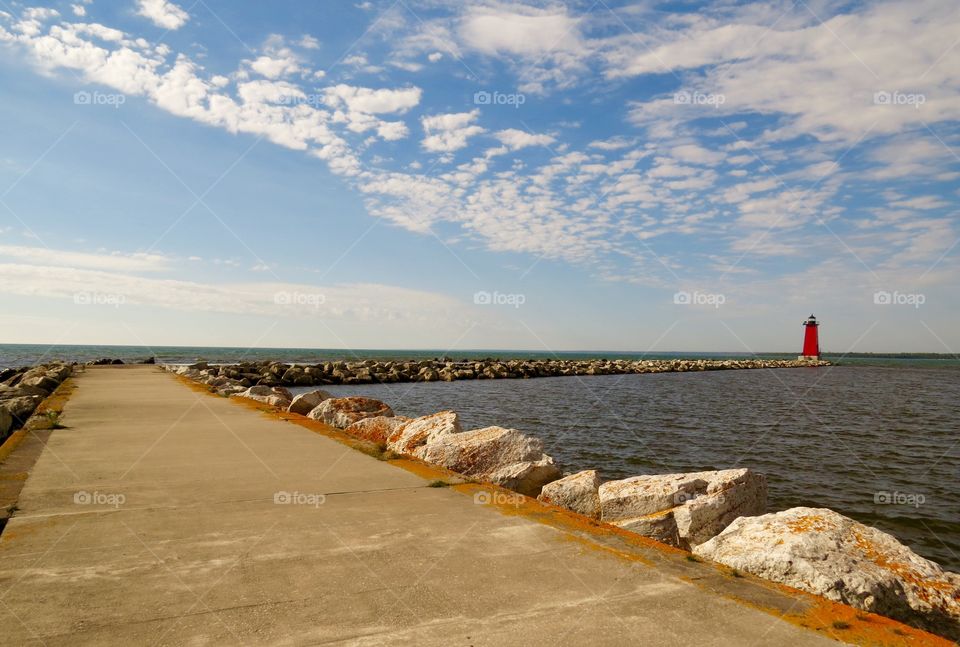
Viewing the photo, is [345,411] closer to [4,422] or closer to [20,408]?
[4,422]

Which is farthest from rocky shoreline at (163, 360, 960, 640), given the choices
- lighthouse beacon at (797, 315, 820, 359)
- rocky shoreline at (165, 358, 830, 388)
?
lighthouse beacon at (797, 315, 820, 359)

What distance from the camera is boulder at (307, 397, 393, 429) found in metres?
11.4

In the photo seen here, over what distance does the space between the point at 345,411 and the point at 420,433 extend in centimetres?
347

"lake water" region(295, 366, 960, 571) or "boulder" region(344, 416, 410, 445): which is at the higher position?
"boulder" region(344, 416, 410, 445)

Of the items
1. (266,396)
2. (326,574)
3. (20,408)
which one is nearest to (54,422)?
(20,408)

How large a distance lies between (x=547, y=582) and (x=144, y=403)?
42.6 feet

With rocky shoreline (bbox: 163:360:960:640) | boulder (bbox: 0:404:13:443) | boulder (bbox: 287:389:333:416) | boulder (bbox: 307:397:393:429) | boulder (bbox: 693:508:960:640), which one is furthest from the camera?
boulder (bbox: 287:389:333:416)

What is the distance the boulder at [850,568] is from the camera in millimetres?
3914

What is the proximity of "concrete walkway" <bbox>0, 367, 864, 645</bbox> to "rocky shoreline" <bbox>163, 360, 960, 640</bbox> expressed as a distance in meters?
0.57

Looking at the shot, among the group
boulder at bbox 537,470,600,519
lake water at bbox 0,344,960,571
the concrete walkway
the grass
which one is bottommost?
lake water at bbox 0,344,960,571

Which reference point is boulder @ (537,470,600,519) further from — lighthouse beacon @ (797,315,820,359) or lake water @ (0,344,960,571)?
lighthouse beacon @ (797,315,820,359)

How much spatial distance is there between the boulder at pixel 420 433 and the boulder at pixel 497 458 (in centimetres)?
30

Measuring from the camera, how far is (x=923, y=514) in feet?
29.6

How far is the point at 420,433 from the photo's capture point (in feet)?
28.5
